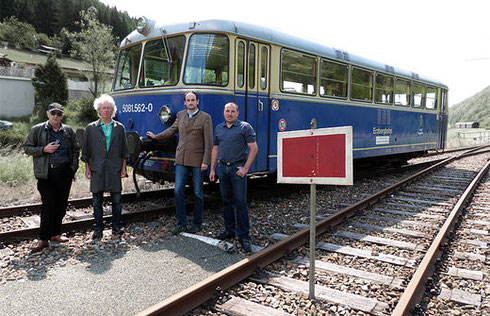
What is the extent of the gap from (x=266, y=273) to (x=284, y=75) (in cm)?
400

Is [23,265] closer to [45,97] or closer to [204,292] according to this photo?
[204,292]

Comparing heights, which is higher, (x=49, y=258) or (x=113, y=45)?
(x=113, y=45)

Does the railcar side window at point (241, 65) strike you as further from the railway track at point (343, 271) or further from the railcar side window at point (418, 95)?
the railcar side window at point (418, 95)

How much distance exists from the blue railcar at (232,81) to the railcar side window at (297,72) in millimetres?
18

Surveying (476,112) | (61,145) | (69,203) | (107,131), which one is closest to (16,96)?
(69,203)

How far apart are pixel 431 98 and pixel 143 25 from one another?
10344mm

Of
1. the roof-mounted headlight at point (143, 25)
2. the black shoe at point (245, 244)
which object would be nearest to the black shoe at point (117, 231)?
the black shoe at point (245, 244)

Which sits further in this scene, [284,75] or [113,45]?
[113,45]

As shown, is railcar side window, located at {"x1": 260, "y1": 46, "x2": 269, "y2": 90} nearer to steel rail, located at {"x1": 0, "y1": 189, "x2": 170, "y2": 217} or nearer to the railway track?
the railway track

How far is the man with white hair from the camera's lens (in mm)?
4879

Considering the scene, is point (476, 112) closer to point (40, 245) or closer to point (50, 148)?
point (50, 148)

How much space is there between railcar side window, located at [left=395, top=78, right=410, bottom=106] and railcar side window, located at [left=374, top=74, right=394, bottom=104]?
0.35 metres

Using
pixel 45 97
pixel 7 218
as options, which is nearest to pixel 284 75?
pixel 7 218

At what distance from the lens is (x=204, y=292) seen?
3.23 m
